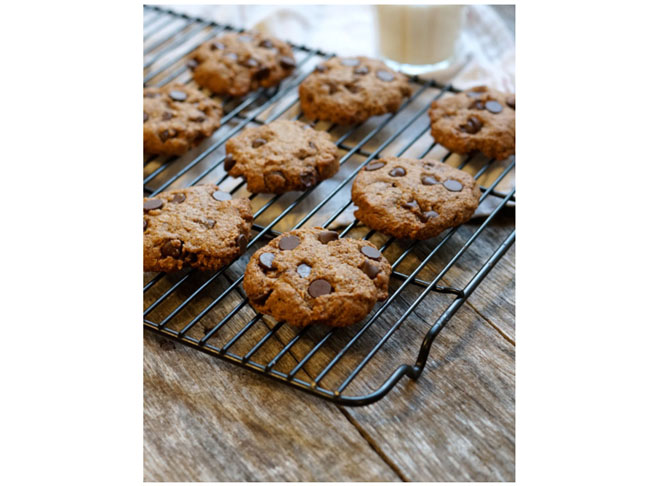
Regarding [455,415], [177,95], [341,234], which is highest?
[177,95]

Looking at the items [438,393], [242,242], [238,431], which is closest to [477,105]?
[242,242]

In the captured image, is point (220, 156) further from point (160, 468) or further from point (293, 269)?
point (160, 468)

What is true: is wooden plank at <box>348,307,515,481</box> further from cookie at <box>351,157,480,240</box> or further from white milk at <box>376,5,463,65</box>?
white milk at <box>376,5,463,65</box>

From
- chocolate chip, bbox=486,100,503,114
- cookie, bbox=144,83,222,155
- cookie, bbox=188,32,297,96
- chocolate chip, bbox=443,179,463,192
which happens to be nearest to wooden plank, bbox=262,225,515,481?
chocolate chip, bbox=443,179,463,192

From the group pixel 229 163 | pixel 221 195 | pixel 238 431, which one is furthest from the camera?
pixel 229 163

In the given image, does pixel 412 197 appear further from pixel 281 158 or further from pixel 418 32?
pixel 418 32

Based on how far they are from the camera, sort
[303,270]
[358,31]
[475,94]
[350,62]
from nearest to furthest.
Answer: [303,270] → [475,94] → [350,62] → [358,31]
